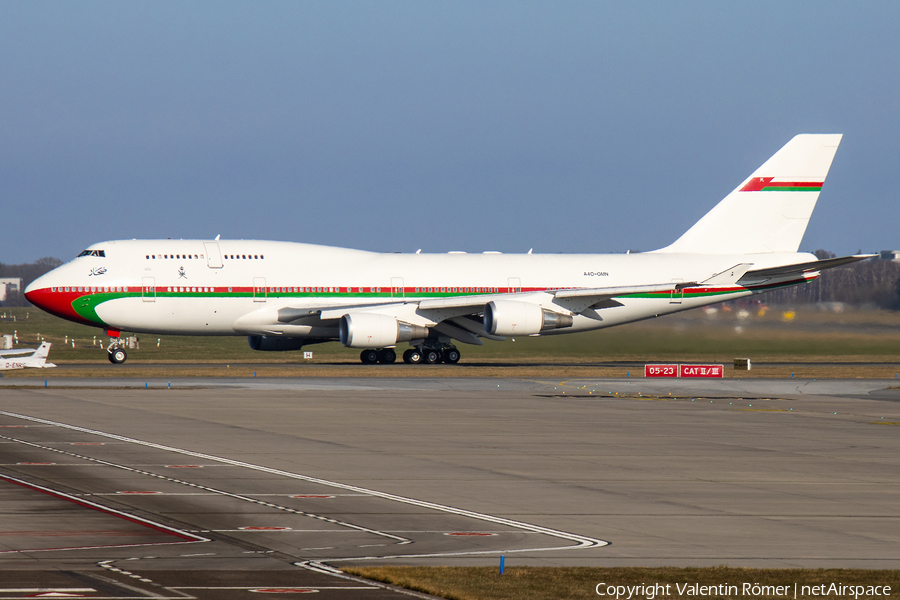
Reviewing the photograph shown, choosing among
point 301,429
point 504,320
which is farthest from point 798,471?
point 504,320

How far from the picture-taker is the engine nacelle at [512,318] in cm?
4769

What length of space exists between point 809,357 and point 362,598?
166 feet

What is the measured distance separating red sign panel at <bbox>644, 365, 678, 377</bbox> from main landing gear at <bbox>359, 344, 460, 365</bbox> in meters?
11.1

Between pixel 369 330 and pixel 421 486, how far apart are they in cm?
2966

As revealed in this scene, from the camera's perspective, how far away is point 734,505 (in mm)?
15664

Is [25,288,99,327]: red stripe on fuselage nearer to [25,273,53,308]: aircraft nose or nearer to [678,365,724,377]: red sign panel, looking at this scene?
[25,273,53,308]: aircraft nose

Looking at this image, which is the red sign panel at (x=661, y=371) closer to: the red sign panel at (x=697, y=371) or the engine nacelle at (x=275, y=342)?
the red sign panel at (x=697, y=371)

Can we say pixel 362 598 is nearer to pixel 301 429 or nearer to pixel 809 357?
pixel 301 429

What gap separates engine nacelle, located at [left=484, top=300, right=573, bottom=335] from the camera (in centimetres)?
4769

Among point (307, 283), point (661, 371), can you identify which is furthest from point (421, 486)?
point (307, 283)

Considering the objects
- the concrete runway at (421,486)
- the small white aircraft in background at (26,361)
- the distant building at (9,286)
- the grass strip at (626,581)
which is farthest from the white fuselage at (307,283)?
the distant building at (9,286)

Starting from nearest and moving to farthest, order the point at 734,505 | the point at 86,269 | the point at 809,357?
the point at 734,505
the point at 86,269
the point at 809,357

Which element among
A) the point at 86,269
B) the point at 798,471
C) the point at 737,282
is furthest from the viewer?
the point at 737,282

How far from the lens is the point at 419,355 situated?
51.6m
